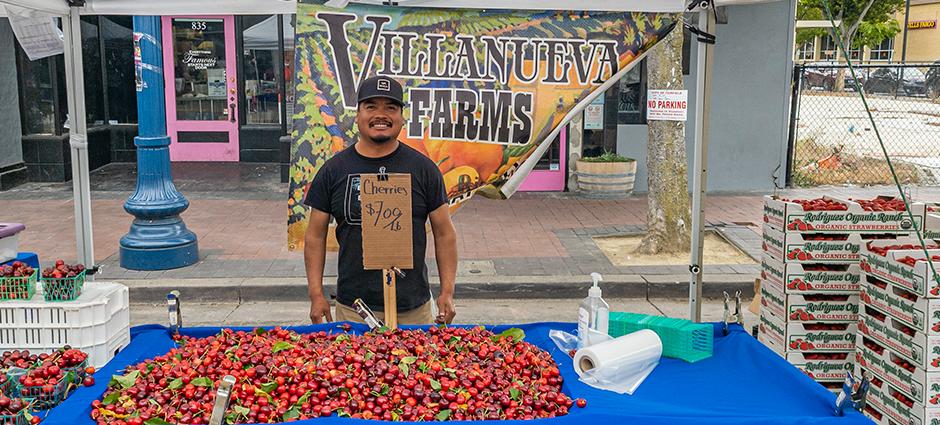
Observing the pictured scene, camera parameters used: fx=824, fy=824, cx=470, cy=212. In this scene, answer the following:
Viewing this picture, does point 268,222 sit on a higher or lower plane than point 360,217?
lower

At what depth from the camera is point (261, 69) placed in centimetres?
1612

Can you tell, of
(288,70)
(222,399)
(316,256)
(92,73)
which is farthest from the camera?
(92,73)

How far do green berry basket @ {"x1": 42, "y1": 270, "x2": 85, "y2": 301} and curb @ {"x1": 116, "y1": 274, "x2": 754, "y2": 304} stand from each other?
468 cm

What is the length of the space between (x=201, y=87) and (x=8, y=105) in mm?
3444

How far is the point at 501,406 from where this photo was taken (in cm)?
313

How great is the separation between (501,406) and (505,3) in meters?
2.40

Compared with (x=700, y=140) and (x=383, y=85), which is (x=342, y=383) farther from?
(x=700, y=140)

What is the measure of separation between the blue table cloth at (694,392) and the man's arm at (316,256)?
285 millimetres

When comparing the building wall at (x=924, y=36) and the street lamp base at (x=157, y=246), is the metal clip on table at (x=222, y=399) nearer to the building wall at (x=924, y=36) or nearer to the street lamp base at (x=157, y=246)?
the street lamp base at (x=157, y=246)

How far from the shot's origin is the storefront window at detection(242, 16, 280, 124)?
625 inches

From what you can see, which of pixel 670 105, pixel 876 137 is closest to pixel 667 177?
pixel 670 105

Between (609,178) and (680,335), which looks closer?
(680,335)

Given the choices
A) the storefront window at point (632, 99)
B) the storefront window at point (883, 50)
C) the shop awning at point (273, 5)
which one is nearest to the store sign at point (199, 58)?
the storefront window at point (632, 99)

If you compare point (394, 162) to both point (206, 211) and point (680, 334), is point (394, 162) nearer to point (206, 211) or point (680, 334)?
point (680, 334)
